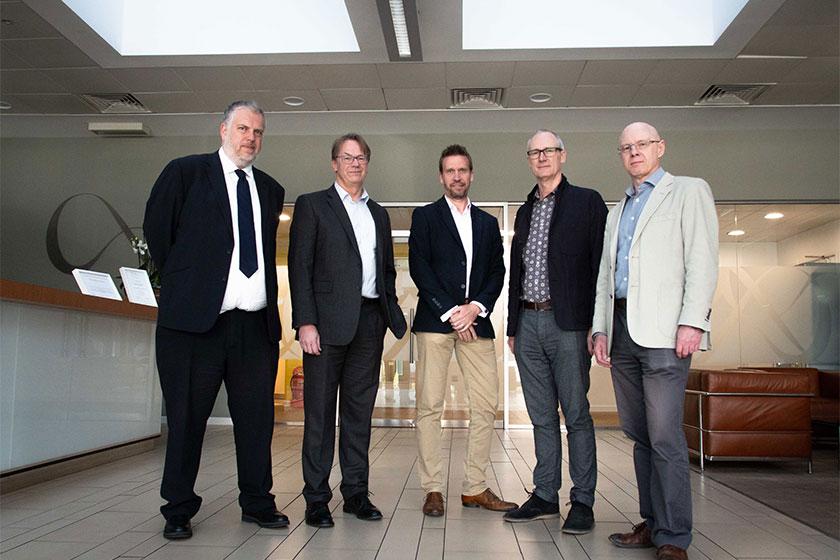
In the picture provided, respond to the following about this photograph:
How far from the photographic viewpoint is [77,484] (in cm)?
411

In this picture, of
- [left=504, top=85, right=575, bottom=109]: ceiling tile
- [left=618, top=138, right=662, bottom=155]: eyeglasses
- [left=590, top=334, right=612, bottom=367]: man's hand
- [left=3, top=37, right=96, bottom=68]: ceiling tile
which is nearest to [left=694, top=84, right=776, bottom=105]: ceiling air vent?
[left=504, top=85, right=575, bottom=109]: ceiling tile

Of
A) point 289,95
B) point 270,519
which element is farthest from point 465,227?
point 289,95

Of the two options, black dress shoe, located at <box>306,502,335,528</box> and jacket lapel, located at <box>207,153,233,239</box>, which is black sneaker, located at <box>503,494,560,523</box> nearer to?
black dress shoe, located at <box>306,502,335,528</box>

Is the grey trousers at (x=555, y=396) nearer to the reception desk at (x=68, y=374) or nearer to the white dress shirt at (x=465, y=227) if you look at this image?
the white dress shirt at (x=465, y=227)

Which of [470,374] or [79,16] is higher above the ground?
[79,16]

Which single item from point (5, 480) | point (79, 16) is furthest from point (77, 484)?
point (79, 16)

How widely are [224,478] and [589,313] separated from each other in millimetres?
2530

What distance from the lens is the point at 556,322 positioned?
310cm

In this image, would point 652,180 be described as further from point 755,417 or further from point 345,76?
point 345,76

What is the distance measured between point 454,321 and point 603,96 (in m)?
4.86

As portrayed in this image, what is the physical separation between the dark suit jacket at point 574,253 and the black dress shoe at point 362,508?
120cm

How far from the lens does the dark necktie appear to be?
301 centimetres

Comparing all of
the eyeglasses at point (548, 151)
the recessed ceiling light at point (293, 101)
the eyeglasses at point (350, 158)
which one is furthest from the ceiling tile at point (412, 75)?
the eyeglasses at point (548, 151)

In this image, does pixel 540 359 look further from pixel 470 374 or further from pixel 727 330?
pixel 727 330
